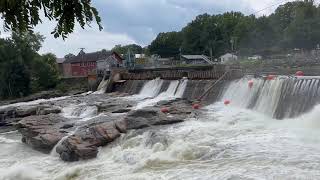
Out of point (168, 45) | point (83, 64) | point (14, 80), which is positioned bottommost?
point (14, 80)

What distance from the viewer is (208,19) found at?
93.9 metres

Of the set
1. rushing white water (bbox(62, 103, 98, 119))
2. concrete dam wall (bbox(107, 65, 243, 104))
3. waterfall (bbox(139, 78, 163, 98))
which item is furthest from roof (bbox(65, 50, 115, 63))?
rushing white water (bbox(62, 103, 98, 119))

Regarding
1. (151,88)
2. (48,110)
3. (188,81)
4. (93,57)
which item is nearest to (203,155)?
(48,110)

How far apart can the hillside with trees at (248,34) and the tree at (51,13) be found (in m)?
55.6

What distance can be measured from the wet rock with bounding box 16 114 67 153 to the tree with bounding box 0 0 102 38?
52.9 ft

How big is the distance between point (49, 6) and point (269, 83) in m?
19.9

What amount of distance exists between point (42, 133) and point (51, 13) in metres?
18.1

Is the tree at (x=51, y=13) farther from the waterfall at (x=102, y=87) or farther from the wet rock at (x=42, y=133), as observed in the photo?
the waterfall at (x=102, y=87)

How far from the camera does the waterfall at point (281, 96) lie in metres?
18.8

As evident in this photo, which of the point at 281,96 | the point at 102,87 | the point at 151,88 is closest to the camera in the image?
the point at 281,96

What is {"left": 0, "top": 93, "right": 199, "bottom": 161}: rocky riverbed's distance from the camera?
1709cm

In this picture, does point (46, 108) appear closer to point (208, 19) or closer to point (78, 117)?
point (78, 117)

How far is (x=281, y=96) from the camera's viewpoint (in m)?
20.4

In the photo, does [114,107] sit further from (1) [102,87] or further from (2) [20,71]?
(2) [20,71]
